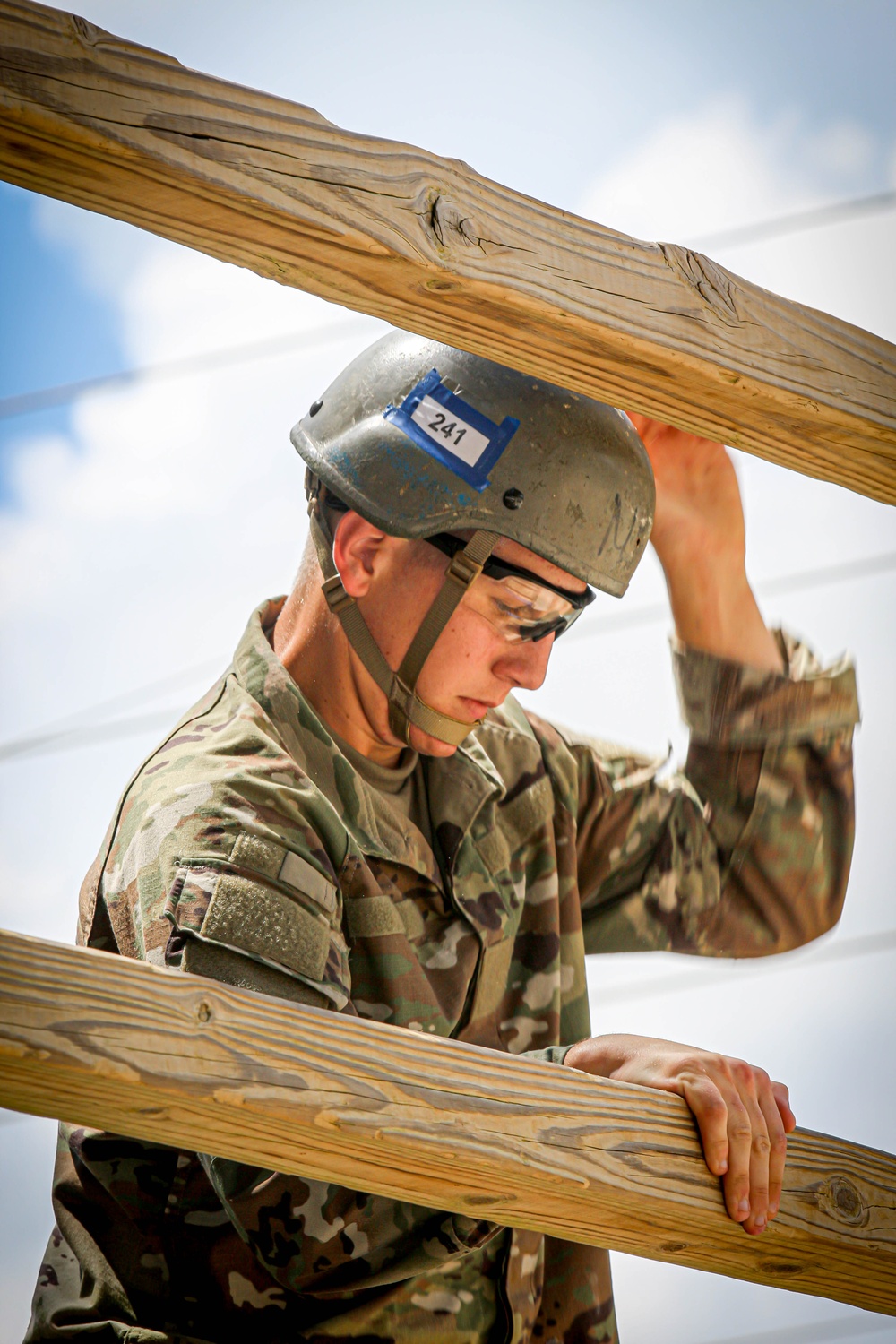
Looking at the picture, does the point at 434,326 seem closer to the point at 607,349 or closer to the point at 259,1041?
the point at 607,349

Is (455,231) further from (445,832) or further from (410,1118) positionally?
(445,832)

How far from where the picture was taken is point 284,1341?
248 cm

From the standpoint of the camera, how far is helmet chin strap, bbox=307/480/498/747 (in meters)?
2.89

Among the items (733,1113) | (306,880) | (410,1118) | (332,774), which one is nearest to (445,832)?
(332,774)

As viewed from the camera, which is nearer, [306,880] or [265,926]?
[265,926]

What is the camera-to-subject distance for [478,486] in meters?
2.89

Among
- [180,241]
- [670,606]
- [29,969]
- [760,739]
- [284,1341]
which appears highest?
[670,606]

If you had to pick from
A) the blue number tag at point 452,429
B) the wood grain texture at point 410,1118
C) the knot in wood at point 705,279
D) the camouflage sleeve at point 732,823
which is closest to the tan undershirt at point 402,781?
the camouflage sleeve at point 732,823

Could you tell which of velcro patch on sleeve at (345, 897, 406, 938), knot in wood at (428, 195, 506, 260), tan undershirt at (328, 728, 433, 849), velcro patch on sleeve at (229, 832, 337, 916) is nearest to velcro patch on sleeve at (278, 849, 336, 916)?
velcro patch on sleeve at (229, 832, 337, 916)

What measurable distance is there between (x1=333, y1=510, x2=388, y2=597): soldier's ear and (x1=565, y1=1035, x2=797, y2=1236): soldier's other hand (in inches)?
44.6

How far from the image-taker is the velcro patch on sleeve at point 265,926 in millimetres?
2277

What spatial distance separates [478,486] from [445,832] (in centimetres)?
69

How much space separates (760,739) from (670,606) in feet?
1.08

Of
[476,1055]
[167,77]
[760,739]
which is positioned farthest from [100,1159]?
[167,77]
